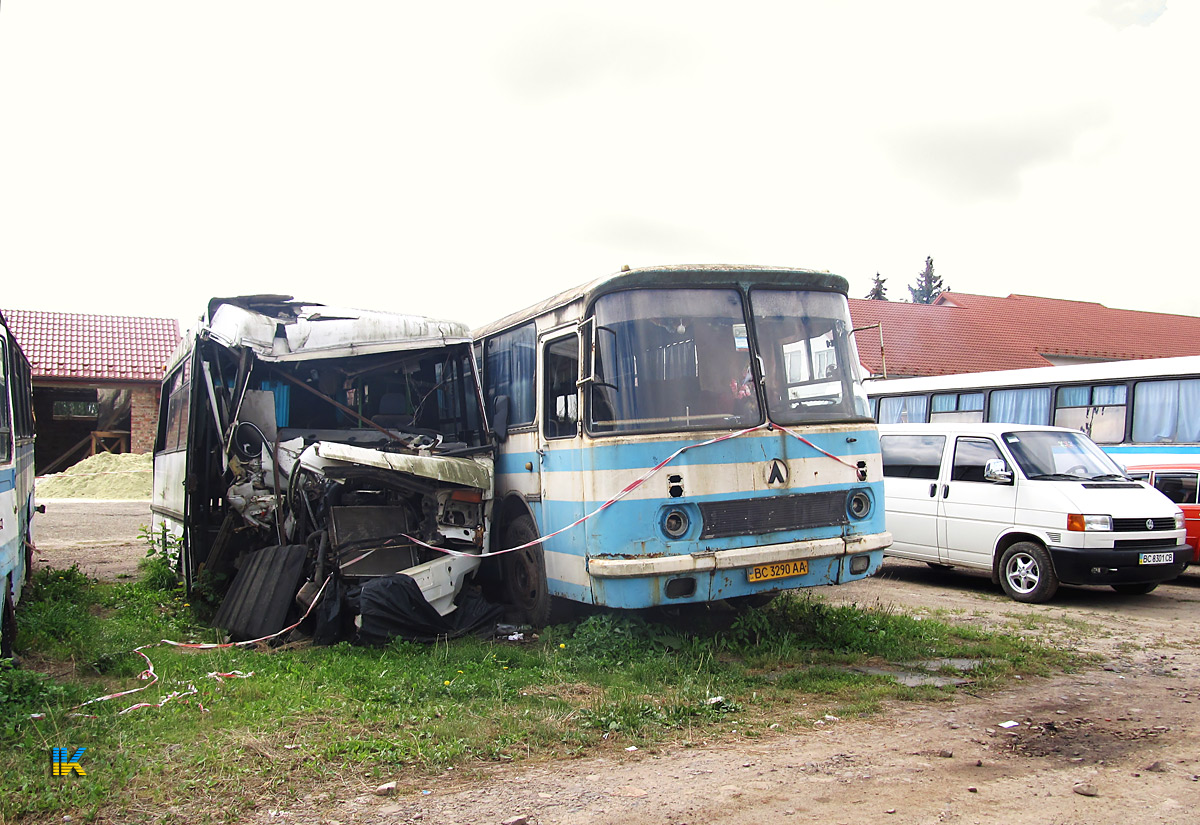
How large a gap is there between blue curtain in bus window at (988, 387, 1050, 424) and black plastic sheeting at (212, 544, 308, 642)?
36.9ft

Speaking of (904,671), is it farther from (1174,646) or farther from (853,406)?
(1174,646)

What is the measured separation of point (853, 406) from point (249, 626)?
5210 mm

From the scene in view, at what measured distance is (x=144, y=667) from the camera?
6.30m

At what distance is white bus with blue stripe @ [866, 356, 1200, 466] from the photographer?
40.2 ft

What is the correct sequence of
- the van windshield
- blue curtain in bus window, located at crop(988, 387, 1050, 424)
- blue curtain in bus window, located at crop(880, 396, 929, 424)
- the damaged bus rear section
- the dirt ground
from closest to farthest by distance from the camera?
the dirt ground, the damaged bus rear section, the van windshield, blue curtain in bus window, located at crop(988, 387, 1050, 424), blue curtain in bus window, located at crop(880, 396, 929, 424)

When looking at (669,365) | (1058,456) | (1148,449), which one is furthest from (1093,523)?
(669,365)

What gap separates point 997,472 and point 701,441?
557 cm

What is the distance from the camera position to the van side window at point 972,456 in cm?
1074

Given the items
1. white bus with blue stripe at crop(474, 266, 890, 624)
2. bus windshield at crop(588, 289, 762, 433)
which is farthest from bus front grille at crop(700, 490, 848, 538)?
bus windshield at crop(588, 289, 762, 433)

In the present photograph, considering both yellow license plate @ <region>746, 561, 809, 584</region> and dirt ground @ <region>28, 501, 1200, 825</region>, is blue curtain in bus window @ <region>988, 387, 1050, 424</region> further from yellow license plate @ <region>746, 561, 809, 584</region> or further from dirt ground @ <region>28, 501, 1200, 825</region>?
yellow license plate @ <region>746, 561, 809, 584</region>

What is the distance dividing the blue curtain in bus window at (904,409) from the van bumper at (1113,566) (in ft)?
19.5

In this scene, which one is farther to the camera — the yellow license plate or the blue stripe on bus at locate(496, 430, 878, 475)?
the yellow license plate

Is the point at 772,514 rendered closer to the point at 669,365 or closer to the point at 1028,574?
the point at 669,365

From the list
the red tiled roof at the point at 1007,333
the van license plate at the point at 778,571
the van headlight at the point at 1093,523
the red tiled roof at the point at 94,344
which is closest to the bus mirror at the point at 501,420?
the van license plate at the point at 778,571
